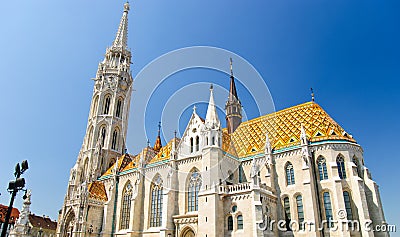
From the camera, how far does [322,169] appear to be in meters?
29.2

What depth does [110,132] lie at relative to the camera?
2026 inches

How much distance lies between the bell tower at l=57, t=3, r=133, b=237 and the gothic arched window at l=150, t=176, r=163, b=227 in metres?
12.8

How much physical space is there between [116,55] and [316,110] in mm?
40620

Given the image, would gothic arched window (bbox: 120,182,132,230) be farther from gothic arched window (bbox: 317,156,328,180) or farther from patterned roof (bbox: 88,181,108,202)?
gothic arched window (bbox: 317,156,328,180)

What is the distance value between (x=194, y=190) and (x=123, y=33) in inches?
1661

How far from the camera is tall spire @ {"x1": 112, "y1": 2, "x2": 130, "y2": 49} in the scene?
5997 cm

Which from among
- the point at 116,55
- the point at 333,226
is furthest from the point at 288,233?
the point at 116,55

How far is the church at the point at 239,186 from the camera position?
2681cm

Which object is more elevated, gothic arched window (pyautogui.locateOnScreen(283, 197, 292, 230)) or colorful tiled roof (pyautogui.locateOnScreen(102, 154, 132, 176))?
colorful tiled roof (pyautogui.locateOnScreen(102, 154, 132, 176))

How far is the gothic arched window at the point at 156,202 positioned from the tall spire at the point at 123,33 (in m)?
33.2

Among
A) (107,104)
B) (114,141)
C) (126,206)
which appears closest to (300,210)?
(126,206)

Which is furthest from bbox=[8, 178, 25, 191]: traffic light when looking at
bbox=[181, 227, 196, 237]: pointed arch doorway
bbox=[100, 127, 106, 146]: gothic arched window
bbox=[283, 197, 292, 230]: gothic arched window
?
bbox=[100, 127, 106, 146]: gothic arched window

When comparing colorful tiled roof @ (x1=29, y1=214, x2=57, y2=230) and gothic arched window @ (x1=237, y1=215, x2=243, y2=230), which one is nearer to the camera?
gothic arched window @ (x1=237, y1=215, x2=243, y2=230)

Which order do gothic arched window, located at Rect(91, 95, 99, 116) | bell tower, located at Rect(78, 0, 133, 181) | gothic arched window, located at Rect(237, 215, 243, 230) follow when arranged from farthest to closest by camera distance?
gothic arched window, located at Rect(91, 95, 99, 116), bell tower, located at Rect(78, 0, 133, 181), gothic arched window, located at Rect(237, 215, 243, 230)
